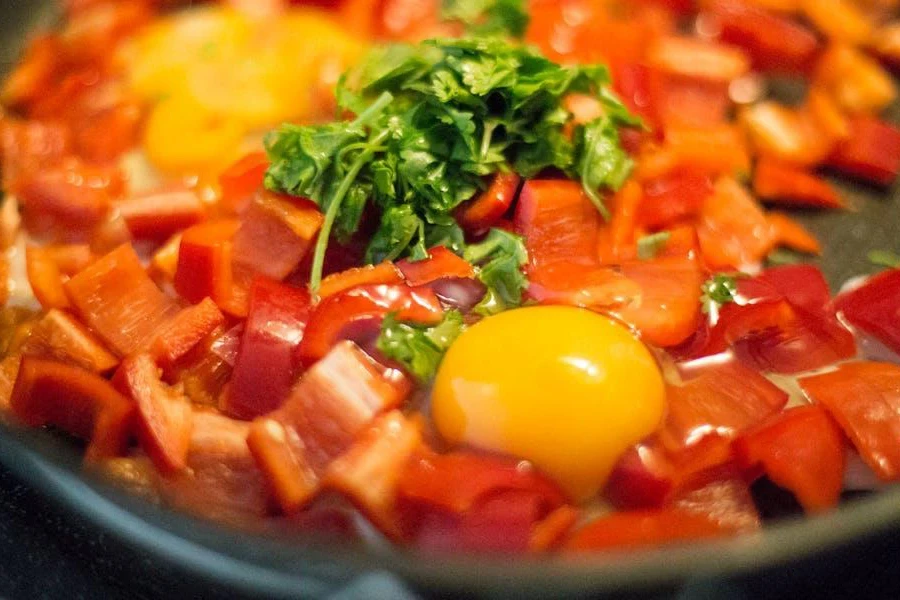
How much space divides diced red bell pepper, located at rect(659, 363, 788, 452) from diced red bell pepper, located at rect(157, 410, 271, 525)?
0.85 metres

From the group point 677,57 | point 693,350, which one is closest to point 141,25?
point 677,57

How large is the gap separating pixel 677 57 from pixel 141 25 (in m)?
1.79

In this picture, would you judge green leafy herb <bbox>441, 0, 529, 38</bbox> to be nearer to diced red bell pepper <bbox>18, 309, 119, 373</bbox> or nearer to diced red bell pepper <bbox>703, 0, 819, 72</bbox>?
diced red bell pepper <bbox>703, 0, 819, 72</bbox>

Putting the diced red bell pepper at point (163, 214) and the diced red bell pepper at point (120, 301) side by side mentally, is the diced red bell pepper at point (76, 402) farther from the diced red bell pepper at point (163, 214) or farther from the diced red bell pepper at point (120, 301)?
the diced red bell pepper at point (163, 214)

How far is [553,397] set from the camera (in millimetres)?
1765

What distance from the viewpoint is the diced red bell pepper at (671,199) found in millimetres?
2322

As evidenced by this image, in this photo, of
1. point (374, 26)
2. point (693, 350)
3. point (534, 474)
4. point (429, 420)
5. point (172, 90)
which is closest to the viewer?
point (534, 474)

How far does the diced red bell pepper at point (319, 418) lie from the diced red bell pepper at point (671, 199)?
2.87ft

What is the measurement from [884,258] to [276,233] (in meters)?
1.61

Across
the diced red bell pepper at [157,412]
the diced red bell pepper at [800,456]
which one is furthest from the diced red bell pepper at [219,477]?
the diced red bell pepper at [800,456]

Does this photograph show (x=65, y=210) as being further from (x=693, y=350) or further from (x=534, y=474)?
(x=693, y=350)

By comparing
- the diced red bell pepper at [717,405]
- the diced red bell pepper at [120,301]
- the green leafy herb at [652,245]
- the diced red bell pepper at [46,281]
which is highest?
the green leafy herb at [652,245]

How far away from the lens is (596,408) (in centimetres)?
177

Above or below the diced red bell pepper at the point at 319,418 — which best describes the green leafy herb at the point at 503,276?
above
